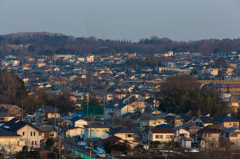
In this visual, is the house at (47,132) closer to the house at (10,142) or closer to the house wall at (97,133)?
the house wall at (97,133)

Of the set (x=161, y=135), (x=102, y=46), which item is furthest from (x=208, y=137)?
(x=102, y=46)

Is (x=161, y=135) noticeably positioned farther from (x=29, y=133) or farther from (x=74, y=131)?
(x=29, y=133)

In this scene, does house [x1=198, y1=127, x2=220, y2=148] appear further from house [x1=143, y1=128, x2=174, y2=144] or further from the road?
the road

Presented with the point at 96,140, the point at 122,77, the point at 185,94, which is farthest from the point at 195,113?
the point at 122,77

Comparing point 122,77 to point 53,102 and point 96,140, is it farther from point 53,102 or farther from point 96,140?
point 96,140

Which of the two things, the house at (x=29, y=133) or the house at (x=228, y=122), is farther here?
the house at (x=228, y=122)

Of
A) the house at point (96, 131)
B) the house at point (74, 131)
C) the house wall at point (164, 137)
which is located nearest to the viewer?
the house wall at point (164, 137)

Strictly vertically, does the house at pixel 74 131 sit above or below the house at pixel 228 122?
below

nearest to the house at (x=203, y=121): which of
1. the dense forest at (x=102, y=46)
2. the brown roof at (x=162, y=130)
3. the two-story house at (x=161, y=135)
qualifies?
the brown roof at (x=162, y=130)
